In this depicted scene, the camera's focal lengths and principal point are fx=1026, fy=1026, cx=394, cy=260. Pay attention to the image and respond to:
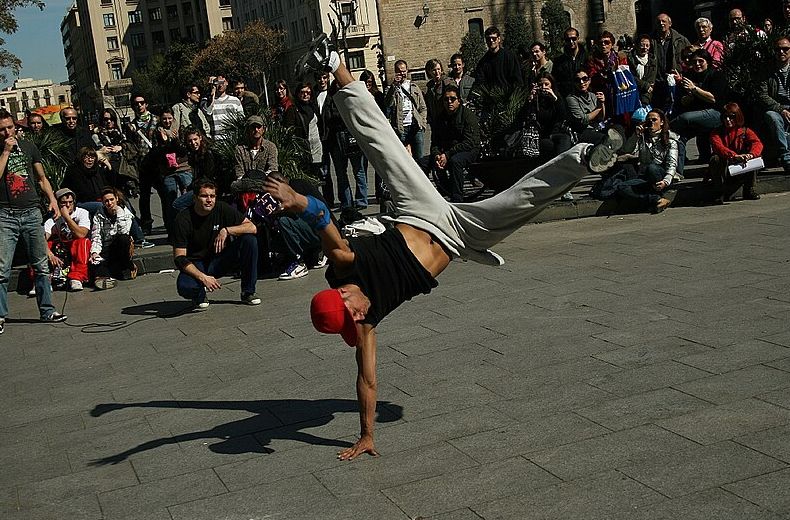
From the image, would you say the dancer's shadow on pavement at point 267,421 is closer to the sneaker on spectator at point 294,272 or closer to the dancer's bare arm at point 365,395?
the dancer's bare arm at point 365,395

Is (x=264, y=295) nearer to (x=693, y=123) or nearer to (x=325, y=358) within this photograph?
(x=325, y=358)

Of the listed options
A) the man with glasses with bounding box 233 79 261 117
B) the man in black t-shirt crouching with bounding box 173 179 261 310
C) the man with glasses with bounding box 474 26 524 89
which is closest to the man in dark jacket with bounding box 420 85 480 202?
the man with glasses with bounding box 474 26 524 89

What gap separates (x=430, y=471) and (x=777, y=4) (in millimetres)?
24825

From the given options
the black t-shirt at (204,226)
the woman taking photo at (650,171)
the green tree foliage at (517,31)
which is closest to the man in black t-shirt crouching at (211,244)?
the black t-shirt at (204,226)

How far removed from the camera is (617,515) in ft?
13.8

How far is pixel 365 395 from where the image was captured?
5270 millimetres

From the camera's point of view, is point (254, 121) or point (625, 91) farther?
point (625, 91)

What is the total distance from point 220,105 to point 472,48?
54.2 meters

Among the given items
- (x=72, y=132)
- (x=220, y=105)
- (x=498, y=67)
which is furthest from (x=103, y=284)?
(x=498, y=67)

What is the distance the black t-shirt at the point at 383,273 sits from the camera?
203 inches

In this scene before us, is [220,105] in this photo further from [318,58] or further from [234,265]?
[318,58]

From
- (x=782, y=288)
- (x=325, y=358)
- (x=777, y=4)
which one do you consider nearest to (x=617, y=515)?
(x=325, y=358)

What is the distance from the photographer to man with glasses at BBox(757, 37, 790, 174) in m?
12.7

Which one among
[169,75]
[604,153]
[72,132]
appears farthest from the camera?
[169,75]
